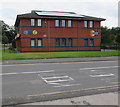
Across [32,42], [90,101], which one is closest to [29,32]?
[32,42]

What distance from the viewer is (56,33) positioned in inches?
1149

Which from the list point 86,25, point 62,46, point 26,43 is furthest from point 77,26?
point 26,43

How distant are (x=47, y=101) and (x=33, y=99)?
0.57m

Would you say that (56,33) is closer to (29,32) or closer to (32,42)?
(32,42)

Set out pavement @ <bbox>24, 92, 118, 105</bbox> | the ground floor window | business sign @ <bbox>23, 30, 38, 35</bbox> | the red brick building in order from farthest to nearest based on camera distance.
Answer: the ground floor window → the red brick building → business sign @ <bbox>23, 30, 38, 35</bbox> → pavement @ <bbox>24, 92, 118, 105</bbox>

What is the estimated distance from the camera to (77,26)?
30.3m

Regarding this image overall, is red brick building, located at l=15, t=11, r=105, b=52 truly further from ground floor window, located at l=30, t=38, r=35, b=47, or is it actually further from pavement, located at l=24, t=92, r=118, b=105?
pavement, located at l=24, t=92, r=118, b=105

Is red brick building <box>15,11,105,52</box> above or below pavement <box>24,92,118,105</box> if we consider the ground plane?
above

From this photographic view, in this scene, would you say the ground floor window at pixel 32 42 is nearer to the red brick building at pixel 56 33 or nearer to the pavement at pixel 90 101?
the red brick building at pixel 56 33

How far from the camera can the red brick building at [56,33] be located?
2791 centimetres

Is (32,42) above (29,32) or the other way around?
the other way around

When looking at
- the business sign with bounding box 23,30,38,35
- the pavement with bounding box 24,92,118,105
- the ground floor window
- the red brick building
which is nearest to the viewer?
the pavement with bounding box 24,92,118,105

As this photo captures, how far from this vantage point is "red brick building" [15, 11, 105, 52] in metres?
27.9

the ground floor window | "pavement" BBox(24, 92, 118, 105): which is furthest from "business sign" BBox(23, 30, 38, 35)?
"pavement" BBox(24, 92, 118, 105)
